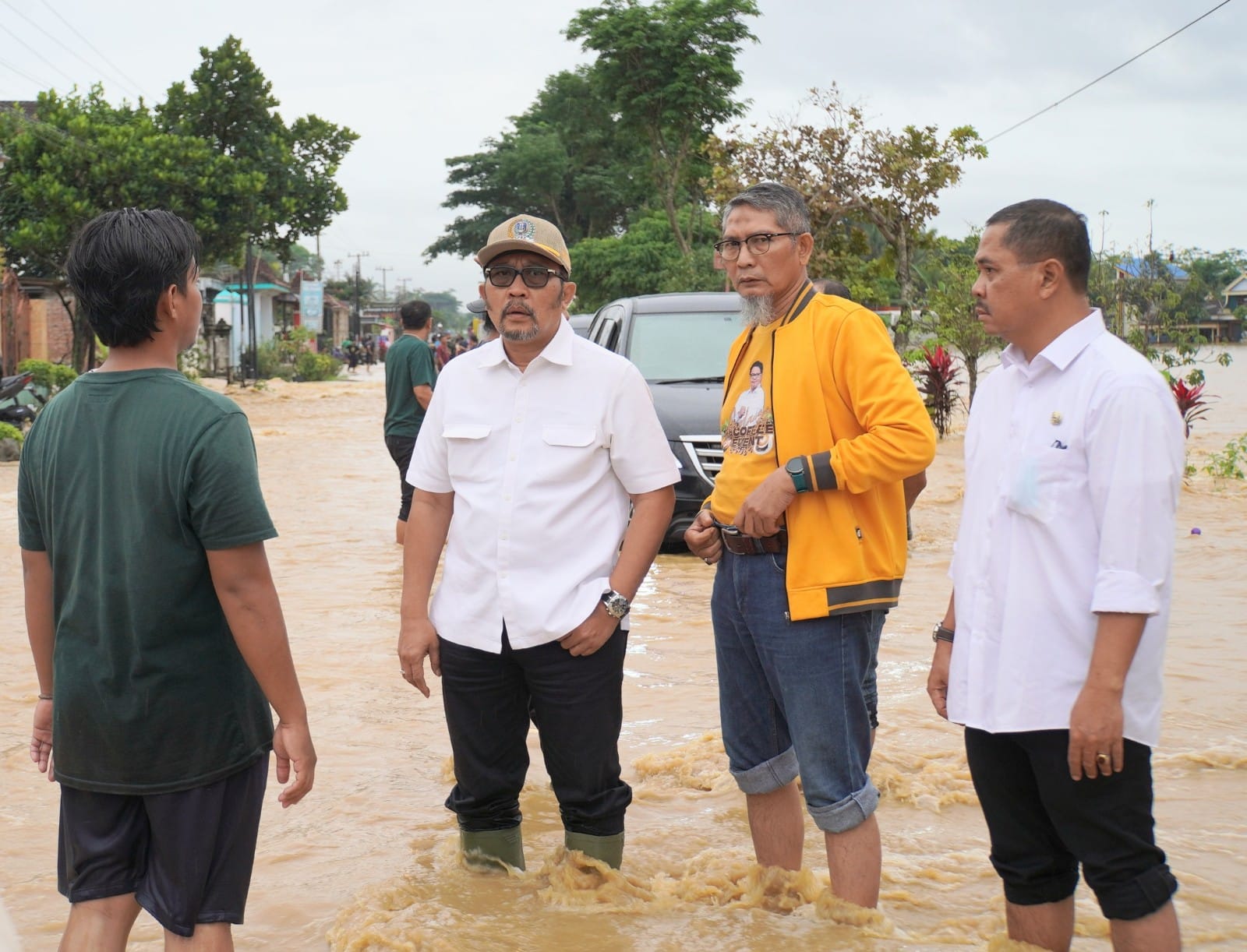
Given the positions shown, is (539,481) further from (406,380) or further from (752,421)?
(406,380)

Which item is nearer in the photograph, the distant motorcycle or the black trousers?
the black trousers

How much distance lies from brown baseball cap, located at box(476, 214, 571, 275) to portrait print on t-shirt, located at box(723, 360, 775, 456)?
63cm

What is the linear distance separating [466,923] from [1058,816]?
193 cm

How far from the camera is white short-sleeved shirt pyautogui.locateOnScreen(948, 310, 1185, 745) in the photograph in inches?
105

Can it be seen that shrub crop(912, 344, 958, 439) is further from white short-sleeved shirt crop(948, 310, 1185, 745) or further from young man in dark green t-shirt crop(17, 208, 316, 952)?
young man in dark green t-shirt crop(17, 208, 316, 952)

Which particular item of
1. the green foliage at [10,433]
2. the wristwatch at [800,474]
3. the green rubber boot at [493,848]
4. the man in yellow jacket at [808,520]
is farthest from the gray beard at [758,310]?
the green foliage at [10,433]

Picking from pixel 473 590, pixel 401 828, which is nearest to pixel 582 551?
pixel 473 590

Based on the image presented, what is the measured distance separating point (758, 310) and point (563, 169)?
167 feet

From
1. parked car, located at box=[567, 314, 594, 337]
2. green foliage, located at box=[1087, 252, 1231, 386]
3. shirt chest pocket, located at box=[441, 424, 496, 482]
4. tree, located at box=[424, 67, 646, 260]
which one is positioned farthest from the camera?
tree, located at box=[424, 67, 646, 260]

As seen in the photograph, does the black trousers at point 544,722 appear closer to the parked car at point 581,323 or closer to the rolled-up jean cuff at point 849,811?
the rolled-up jean cuff at point 849,811

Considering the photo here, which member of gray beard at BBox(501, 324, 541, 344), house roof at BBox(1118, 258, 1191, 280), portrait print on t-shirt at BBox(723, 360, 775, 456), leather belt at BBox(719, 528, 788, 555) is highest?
house roof at BBox(1118, 258, 1191, 280)

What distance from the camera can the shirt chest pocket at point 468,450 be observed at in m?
3.74

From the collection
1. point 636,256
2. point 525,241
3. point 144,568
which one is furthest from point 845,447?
point 636,256

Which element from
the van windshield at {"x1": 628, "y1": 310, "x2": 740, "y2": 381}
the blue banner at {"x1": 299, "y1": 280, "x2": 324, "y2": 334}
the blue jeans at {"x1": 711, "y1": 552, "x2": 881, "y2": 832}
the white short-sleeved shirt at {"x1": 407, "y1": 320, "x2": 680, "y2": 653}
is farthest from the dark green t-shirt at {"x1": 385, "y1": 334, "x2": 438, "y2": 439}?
the blue banner at {"x1": 299, "y1": 280, "x2": 324, "y2": 334}
